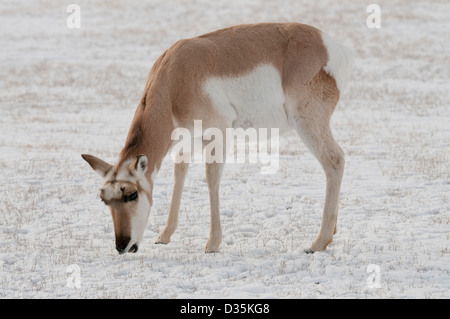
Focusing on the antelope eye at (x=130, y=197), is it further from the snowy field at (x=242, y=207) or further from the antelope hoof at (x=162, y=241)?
the antelope hoof at (x=162, y=241)

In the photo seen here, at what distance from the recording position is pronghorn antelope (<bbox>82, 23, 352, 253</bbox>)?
22.9ft

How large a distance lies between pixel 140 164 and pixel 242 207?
319cm

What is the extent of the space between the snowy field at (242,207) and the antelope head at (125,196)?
0.43m

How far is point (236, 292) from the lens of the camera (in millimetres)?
5930

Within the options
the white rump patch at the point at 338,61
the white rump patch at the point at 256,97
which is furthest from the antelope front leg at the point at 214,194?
the white rump patch at the point at 338,61

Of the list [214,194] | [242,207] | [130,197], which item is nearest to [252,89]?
[214,194]

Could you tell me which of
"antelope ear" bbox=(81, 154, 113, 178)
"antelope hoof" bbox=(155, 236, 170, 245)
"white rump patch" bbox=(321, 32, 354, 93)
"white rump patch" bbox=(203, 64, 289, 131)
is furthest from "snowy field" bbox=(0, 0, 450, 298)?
"white rump patch" bbox=(321, 32, 354, 93)

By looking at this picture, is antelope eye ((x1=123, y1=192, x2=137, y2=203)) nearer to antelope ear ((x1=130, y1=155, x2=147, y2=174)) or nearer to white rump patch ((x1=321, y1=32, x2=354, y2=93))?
antelope ear ((x1=130, y1=155, x2=147, y2=174))

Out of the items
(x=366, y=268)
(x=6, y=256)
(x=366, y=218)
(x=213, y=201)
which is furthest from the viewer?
(x=366, y=218)

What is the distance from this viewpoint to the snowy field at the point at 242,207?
20.4 ft

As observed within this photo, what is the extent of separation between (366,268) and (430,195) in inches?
133

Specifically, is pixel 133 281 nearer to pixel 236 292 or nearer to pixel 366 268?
pixel 236 292

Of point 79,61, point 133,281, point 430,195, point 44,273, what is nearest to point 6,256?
point 44,273

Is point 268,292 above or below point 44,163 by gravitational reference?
below
